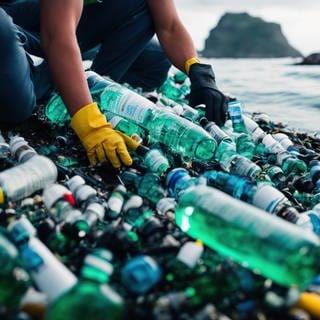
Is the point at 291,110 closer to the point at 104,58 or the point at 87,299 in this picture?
the point at 104,58

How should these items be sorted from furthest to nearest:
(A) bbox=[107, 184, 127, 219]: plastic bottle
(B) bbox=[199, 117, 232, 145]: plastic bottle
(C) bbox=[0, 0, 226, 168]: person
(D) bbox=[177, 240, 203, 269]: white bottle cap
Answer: (B) bbox=[199, 117, 232, 145]: plastic bottle, (C) bbox=[0, 0, 226, 168]: person, (A) bbox=[107, 184, 127, 219]: plastic bottle, (D) bbox=[177, 240, 203, 269]: white bottle cap

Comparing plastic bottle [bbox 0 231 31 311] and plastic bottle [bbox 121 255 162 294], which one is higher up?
plastic bottle [bbox 0 231 31 311]

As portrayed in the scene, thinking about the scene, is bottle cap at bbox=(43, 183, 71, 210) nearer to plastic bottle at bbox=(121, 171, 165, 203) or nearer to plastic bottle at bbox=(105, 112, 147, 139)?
plastic bottle at bbox=(121, 171, 165, 203)

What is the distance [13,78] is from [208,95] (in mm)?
1324

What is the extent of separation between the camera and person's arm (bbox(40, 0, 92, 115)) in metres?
2.77

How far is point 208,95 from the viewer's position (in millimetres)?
3473

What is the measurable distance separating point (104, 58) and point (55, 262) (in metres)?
2.93

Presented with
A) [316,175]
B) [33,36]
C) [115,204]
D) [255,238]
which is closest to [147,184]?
[115,204]

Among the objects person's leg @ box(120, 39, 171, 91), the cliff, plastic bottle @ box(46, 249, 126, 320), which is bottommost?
the cliff

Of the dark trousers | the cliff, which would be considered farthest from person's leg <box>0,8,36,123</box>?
the cliff

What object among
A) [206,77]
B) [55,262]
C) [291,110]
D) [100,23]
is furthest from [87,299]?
[291,110]

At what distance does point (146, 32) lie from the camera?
4.14 metres

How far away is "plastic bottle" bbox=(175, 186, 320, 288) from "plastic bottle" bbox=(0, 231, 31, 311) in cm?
67

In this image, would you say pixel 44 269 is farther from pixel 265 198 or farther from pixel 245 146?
pixel 245 146
